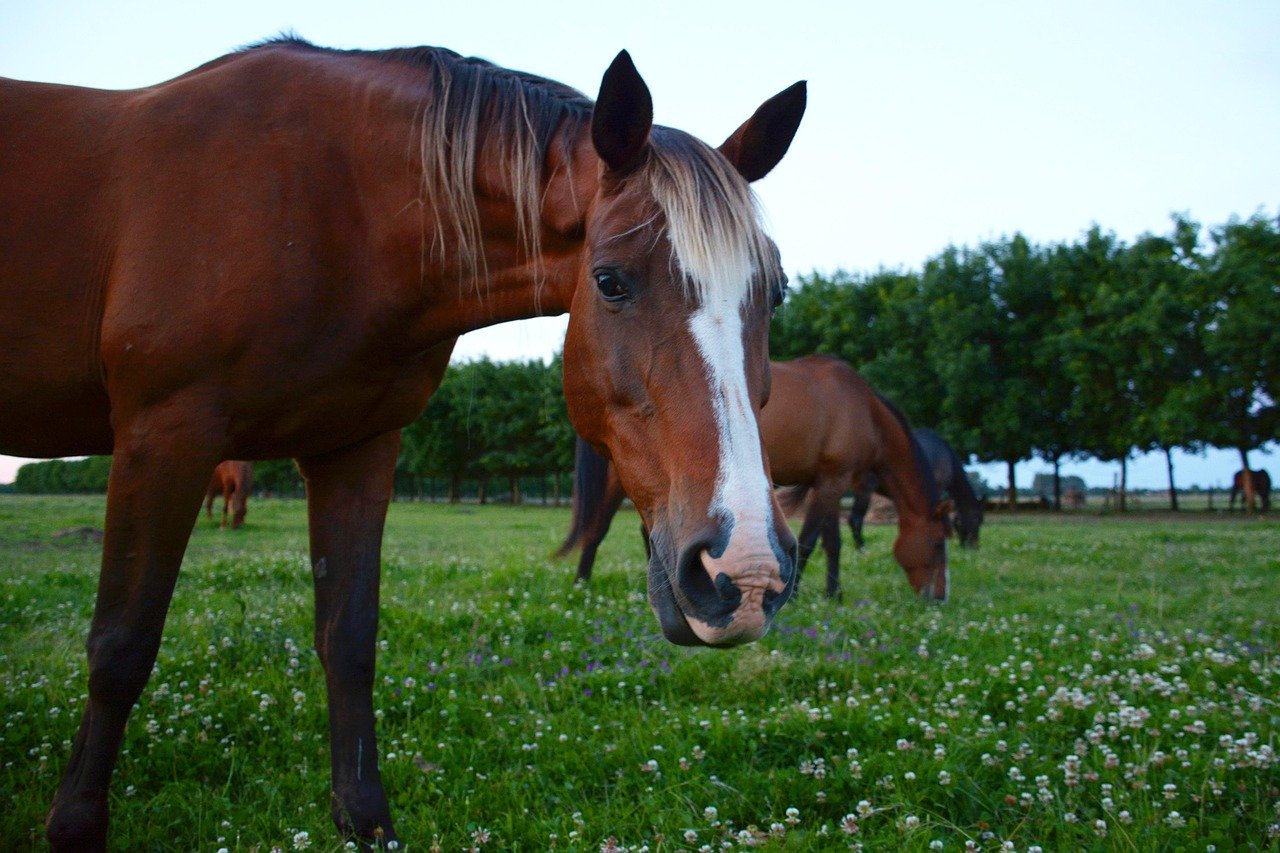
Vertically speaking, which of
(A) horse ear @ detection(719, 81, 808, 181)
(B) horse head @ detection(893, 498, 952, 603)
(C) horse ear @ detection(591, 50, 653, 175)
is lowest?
(B) horse head @ detection(893, 498, 952, 603)

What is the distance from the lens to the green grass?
2.82 meters

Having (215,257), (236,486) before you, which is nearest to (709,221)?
(215,257)

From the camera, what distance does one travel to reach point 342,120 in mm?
2898

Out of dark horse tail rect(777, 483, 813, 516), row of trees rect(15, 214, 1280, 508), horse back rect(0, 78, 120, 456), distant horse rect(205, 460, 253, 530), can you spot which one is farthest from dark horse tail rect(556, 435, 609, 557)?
row of trees rect(15, 214, 1280, 508)

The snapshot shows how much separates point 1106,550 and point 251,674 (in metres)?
13.6

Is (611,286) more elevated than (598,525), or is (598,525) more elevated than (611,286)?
(611,286)

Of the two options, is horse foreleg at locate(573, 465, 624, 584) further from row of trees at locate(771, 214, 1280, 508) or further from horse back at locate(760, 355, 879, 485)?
row of trees at locate(771, 214, 1280, 508)

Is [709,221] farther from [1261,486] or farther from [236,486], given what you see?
[1261,486]

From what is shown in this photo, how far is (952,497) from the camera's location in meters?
15.1

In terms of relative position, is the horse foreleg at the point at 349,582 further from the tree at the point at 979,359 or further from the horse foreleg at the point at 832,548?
the tree at the point at 979,359

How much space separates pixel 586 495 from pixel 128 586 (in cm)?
615

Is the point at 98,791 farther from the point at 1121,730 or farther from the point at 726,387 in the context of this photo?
the point at 1121,730

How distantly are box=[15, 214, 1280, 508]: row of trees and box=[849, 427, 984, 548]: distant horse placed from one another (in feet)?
51.0

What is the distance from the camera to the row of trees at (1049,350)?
104ft
